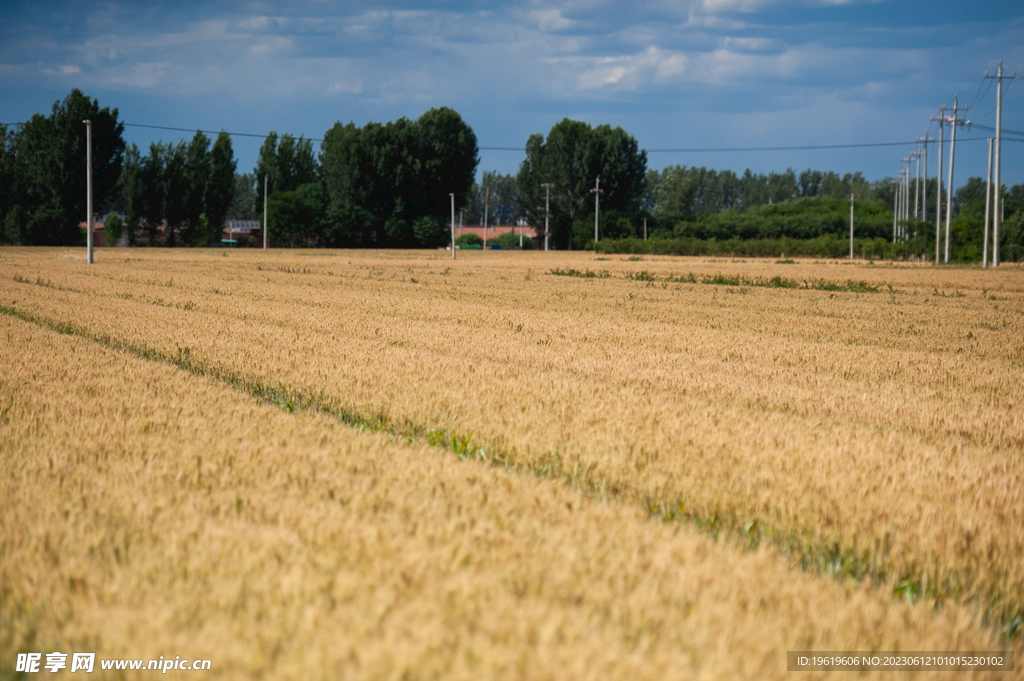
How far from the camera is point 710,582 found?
284 cm

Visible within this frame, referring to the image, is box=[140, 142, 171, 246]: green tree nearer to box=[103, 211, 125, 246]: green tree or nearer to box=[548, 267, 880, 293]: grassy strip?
box=[103, 211, 125, 246]: green tree

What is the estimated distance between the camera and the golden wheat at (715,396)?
3.76m

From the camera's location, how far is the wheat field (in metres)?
2.48

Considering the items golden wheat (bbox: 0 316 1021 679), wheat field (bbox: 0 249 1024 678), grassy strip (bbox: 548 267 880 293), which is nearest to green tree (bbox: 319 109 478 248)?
grassy strip (bbox: 548 267 880 293)

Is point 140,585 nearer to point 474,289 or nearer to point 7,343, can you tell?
point 7,343

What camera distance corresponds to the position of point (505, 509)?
358 cm

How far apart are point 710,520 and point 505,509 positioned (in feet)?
3.77

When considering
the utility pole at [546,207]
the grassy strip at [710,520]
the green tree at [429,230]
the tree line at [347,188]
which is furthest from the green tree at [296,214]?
the grassy strip at [710,520]

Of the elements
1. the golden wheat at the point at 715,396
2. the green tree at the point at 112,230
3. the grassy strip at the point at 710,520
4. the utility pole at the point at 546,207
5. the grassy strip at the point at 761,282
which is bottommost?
the grassy strip at the point at 710,520

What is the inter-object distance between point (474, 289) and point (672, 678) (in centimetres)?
2111

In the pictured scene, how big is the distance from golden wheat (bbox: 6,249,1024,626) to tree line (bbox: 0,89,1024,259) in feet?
193

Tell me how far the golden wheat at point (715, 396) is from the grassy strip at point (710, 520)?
0.02 m

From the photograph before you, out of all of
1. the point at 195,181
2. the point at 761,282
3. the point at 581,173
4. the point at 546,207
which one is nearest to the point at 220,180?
the point at 195,181

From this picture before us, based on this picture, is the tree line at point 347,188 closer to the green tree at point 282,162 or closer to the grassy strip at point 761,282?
the green tree at point 282,162
